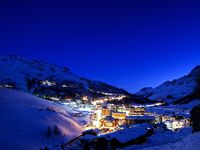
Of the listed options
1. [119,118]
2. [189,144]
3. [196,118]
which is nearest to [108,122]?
[119,118]

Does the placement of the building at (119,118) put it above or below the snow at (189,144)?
above

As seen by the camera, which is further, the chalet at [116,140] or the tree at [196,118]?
the chalet at [116,140]

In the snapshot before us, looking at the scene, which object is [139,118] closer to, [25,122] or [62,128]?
[62,128]

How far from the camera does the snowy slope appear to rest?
1896 inches

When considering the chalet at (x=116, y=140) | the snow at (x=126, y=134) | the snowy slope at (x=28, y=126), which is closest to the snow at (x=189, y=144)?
the chalet at (x=116, y=140)

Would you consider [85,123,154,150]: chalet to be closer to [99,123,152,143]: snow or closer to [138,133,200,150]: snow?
[99,123,152,143]: snow

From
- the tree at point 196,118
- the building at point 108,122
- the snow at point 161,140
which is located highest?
the building at point 108,122

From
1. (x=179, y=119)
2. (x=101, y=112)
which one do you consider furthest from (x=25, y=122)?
(x=179, y=119)

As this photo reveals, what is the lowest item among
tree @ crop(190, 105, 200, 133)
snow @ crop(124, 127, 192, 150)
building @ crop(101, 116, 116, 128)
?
snow @ crop(124, 127, 192, 150)

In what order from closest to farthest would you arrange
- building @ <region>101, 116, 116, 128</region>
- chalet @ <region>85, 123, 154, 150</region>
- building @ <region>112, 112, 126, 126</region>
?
chalet @ <region>85, 123, 154, 150</region>
building @ <region>101, 116, 116, 128</region>
building @ <region>112, 112, 126, 126</region>

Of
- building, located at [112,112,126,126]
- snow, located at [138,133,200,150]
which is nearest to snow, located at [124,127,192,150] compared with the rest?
snow, located at [138,133,200,150]

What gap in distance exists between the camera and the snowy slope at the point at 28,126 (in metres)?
48.2

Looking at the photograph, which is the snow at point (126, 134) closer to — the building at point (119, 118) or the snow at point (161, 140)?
the snow at point (161, 140)

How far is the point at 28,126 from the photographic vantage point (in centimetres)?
5734
